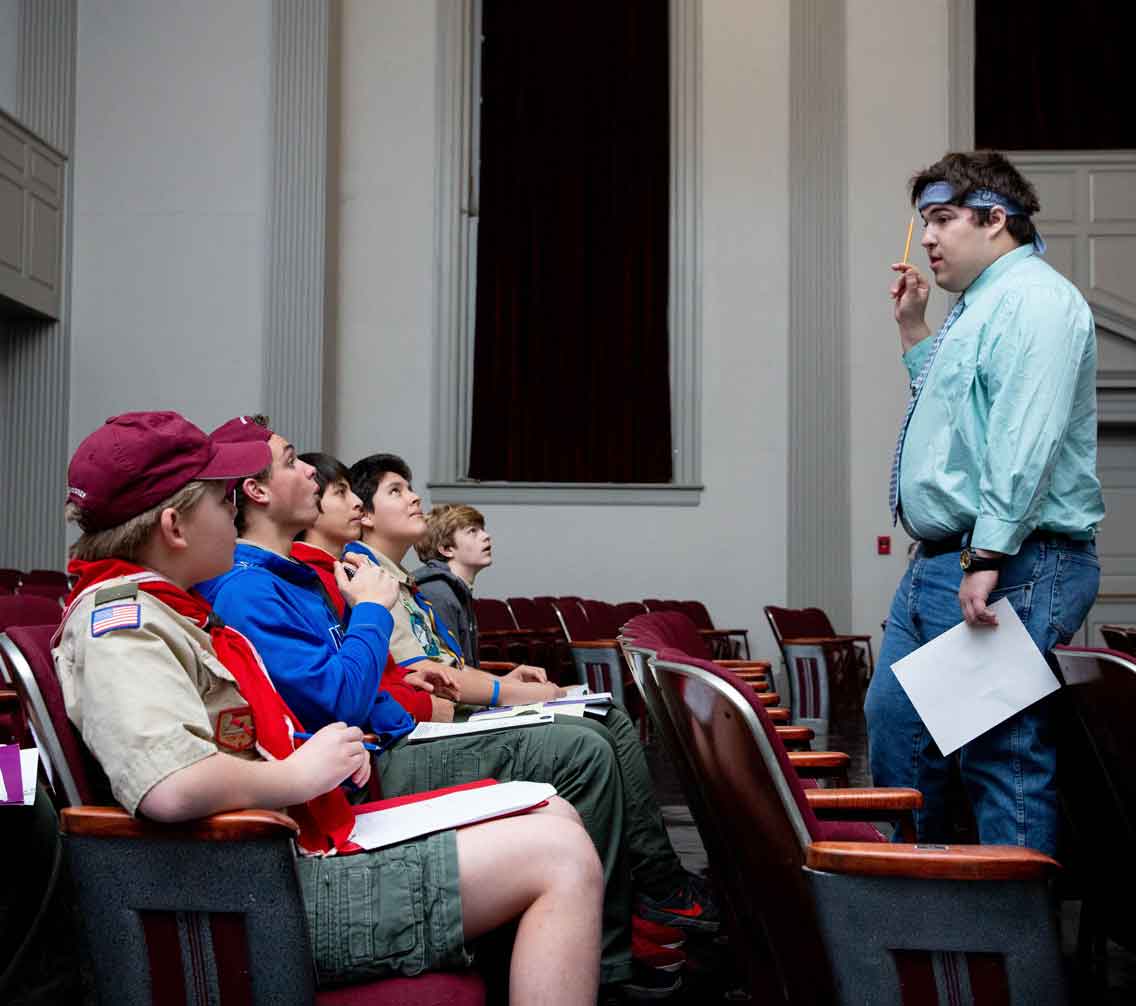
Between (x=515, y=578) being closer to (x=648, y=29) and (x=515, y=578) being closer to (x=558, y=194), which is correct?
(x=558, y=194)

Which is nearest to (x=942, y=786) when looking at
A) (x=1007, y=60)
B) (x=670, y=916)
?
(x=670, y=916)

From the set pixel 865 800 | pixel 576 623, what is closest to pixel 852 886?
pixel 865 800

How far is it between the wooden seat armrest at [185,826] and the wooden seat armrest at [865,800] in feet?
2.41

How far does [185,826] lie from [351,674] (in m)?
0.59

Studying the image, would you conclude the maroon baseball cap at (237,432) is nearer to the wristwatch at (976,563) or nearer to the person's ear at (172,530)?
the person's ear at (172,530)

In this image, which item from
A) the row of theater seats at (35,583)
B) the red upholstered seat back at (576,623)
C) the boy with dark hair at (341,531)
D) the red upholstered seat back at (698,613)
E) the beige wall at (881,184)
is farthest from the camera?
the beige wall at (881,184)

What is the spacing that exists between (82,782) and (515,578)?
763cm

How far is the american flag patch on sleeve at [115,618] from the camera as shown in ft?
4.31

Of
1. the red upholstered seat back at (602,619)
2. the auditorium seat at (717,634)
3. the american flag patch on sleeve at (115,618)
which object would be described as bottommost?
the auditorium seat at (717,634)

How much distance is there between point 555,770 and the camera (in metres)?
2.20

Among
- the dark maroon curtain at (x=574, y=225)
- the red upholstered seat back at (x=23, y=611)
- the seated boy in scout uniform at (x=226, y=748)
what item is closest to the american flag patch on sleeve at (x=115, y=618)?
the seated boy in scout uniform at (x=226, y=748)

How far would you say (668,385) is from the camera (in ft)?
30.4

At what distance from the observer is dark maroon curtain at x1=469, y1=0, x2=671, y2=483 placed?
365 inches

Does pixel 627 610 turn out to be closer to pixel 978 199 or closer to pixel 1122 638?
pixel 1122 638
